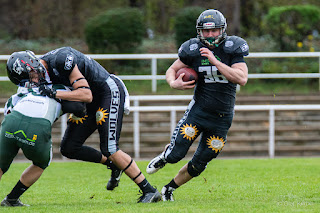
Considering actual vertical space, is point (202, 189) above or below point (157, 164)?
below

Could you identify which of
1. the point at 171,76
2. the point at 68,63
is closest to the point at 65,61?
the point at 68,63

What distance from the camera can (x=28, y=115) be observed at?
5641 millimetres

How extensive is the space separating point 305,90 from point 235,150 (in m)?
3.30

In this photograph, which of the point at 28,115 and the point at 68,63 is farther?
the point at 68,63

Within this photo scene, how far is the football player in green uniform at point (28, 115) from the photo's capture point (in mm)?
5613

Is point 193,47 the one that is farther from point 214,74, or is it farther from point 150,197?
point 150,197

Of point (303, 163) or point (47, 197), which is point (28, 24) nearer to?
point (303, 163)

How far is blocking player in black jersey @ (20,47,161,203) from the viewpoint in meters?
5.86

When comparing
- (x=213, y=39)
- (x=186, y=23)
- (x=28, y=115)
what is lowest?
(x=186, y=23)

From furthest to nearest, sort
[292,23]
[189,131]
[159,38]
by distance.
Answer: [159,38]
[292,23]
[189,131]

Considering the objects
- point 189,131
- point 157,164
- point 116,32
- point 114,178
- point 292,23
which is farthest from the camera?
point 292,23

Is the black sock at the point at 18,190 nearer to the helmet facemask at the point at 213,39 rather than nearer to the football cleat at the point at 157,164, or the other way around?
the football cleat at the point at 157,164

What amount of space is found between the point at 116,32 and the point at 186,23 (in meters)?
1.79

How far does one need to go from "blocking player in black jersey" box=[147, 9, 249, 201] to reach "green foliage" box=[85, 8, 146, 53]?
903cm
